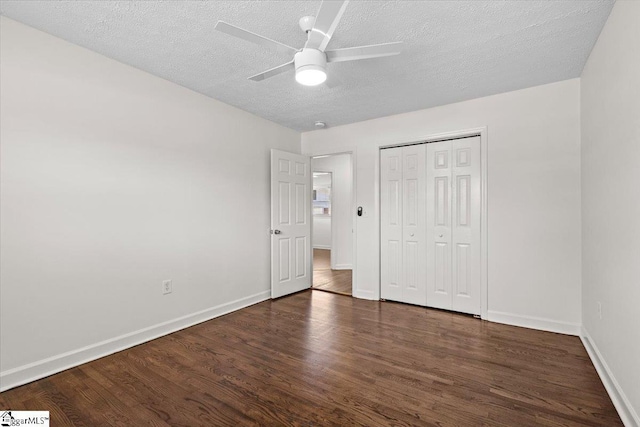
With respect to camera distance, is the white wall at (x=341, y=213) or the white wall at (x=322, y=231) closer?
the white wall at (x=341, y=213)

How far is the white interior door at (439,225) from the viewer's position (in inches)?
140

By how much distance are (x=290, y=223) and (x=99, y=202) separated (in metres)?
2.31

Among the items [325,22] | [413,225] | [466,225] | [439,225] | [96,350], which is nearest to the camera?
[325,22]

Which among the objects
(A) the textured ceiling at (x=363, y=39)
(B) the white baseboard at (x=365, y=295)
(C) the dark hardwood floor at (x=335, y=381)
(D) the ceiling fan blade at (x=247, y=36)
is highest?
(A) the textured ceiling at (x=363, y=39)

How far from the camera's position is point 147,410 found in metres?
1.80

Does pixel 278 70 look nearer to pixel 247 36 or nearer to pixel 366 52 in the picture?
pixel 247 36

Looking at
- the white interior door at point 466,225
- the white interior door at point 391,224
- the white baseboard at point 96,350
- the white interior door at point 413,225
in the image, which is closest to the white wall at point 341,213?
the white interior door at point 391,224

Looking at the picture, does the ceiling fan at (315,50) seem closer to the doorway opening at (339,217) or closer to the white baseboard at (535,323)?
the white baseboard at (535,323)

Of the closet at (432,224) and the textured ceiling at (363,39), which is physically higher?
the textured ceiling at (363,39)

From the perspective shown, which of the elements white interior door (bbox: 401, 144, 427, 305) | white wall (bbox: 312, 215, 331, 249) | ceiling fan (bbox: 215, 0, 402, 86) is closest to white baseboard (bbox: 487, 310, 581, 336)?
white interior door (bbox: 401, 144, 427, 305)

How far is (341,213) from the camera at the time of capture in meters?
6.16

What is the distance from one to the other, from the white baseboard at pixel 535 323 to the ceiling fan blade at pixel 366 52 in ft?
9.45

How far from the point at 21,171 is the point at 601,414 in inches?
157

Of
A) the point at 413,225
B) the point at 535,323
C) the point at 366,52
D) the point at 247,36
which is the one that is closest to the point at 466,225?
the point at 413,225
